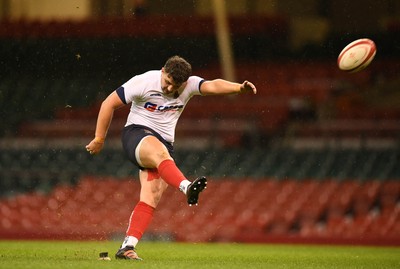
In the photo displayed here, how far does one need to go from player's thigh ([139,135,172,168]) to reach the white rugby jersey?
245mm

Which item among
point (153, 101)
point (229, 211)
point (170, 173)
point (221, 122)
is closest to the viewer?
point (170, 173)

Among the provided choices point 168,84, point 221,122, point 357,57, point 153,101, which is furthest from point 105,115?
point 221,122

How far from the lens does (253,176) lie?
52.5ft

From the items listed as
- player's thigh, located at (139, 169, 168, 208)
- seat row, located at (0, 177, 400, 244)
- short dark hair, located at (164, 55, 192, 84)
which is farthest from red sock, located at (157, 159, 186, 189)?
seat row, located at (0, 177, 400, 244)

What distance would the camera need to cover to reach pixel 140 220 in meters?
7.82

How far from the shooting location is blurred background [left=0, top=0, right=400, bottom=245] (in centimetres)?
1481

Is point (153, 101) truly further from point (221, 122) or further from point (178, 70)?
point (221, 122)

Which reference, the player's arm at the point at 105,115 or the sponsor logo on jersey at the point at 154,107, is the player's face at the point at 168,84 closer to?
the sponsor logo on jersey at the point at 154,107

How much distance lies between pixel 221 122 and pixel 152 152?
396 inches

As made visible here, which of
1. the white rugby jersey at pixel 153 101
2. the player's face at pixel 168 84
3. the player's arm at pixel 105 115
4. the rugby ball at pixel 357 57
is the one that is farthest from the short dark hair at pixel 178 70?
the rugby ball at pixel 357 57

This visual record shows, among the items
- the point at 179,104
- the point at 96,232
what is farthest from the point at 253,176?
the point at 179,104

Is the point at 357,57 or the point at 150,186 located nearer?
the point at 150,186

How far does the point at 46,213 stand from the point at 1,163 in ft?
6.16

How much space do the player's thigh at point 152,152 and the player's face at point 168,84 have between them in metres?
0.44
